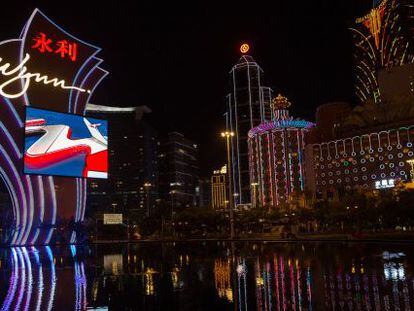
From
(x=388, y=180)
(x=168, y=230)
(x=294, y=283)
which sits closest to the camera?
(x=294, y=283)

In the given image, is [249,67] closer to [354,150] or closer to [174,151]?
[174,151]

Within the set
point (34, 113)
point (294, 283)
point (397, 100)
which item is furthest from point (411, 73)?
point (294, 283)

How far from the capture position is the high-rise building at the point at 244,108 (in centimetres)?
16925

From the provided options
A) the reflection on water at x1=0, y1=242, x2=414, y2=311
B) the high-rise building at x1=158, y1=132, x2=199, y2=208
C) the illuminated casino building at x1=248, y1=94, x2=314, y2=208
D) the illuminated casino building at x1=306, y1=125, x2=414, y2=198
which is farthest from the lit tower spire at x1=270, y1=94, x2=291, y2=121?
the reflection on water at x1=0, y1=242, x2=414, y2=311

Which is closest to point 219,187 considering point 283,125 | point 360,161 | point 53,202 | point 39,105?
point 283,125

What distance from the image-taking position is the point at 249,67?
561 ft

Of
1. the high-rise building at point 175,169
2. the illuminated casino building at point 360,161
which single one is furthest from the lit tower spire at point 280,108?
the high-rise building at point 175,169

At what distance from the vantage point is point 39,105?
40.2 m

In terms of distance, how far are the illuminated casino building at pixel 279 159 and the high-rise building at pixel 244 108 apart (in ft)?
72.8

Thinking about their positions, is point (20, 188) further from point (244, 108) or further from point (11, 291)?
point (244, 108)

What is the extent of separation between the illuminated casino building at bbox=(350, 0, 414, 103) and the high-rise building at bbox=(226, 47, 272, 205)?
3535 centimetres

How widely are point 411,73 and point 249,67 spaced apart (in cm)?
6189

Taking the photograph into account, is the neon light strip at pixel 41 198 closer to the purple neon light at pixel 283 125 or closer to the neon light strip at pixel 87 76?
the neon light strip at pixel 87 76

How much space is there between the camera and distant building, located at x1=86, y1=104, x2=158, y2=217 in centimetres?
16500
